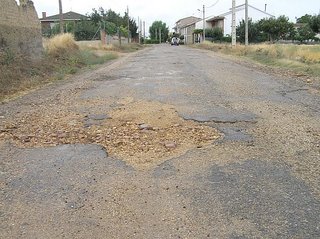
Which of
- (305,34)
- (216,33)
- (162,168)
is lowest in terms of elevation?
(162,168)

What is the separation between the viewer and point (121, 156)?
18.2 ft

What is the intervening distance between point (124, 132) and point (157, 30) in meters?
134

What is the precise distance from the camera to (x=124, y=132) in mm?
6695

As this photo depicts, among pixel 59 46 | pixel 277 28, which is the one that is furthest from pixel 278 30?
pixel 59 46

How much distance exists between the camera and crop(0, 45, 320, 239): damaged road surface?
3.70 meters

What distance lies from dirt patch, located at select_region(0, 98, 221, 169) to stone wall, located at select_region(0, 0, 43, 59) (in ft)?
26.1

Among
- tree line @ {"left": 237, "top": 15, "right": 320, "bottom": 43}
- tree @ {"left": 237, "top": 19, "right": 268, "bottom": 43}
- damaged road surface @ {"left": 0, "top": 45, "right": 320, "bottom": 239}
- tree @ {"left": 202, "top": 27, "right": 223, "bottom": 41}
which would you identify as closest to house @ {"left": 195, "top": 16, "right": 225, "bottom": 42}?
tree @ {"left": 202, "top": 27, "right": 223, "bottom": 41}

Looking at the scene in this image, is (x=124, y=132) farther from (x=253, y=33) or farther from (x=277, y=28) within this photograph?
(x=253, y=33)

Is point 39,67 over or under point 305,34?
under

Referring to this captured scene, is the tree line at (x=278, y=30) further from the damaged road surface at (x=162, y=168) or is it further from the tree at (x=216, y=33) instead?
the damaged road surface at (x=162, y=168)

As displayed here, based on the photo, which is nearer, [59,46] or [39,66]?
[39,66]

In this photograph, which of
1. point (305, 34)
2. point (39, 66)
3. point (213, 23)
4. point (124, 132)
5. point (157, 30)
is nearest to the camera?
point (124, 132)

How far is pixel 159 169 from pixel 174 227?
1465mm

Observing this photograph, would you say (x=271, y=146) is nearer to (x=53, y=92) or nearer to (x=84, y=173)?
(x=84, y=173)
